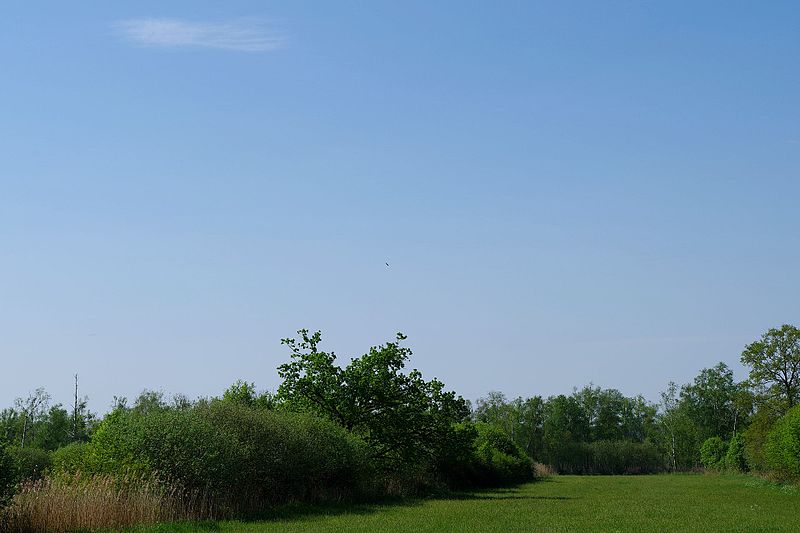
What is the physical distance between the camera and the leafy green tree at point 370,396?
49.9m

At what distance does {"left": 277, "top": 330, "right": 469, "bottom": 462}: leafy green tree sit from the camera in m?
49.9

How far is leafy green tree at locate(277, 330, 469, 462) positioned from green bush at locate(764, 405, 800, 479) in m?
24.7

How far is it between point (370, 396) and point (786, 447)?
95.5 ft

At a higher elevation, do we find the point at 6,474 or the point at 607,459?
the point at 6,474

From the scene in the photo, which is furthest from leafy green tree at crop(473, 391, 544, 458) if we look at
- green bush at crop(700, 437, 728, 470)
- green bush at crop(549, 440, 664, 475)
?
green bush at crop(700, 437, 728, 470)

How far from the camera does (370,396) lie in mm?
50031

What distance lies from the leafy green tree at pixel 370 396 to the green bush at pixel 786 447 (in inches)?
973

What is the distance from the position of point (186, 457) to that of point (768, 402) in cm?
6726

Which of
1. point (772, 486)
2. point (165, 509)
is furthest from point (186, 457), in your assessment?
point (772, 486)

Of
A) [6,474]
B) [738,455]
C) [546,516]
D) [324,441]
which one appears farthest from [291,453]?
[738,455]

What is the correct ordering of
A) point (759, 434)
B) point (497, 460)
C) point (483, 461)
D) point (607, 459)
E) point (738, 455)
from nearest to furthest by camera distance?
point (483, 461) → point (497, 460) → point (759, 434) → point (738, 455) → point (607, 459)

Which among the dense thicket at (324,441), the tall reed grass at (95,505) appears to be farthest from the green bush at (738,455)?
the tall reed grass at (95,505)

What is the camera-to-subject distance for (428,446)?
52750 millimetres

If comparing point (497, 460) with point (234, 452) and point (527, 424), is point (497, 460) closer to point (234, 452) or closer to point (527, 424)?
point (234, 452)
